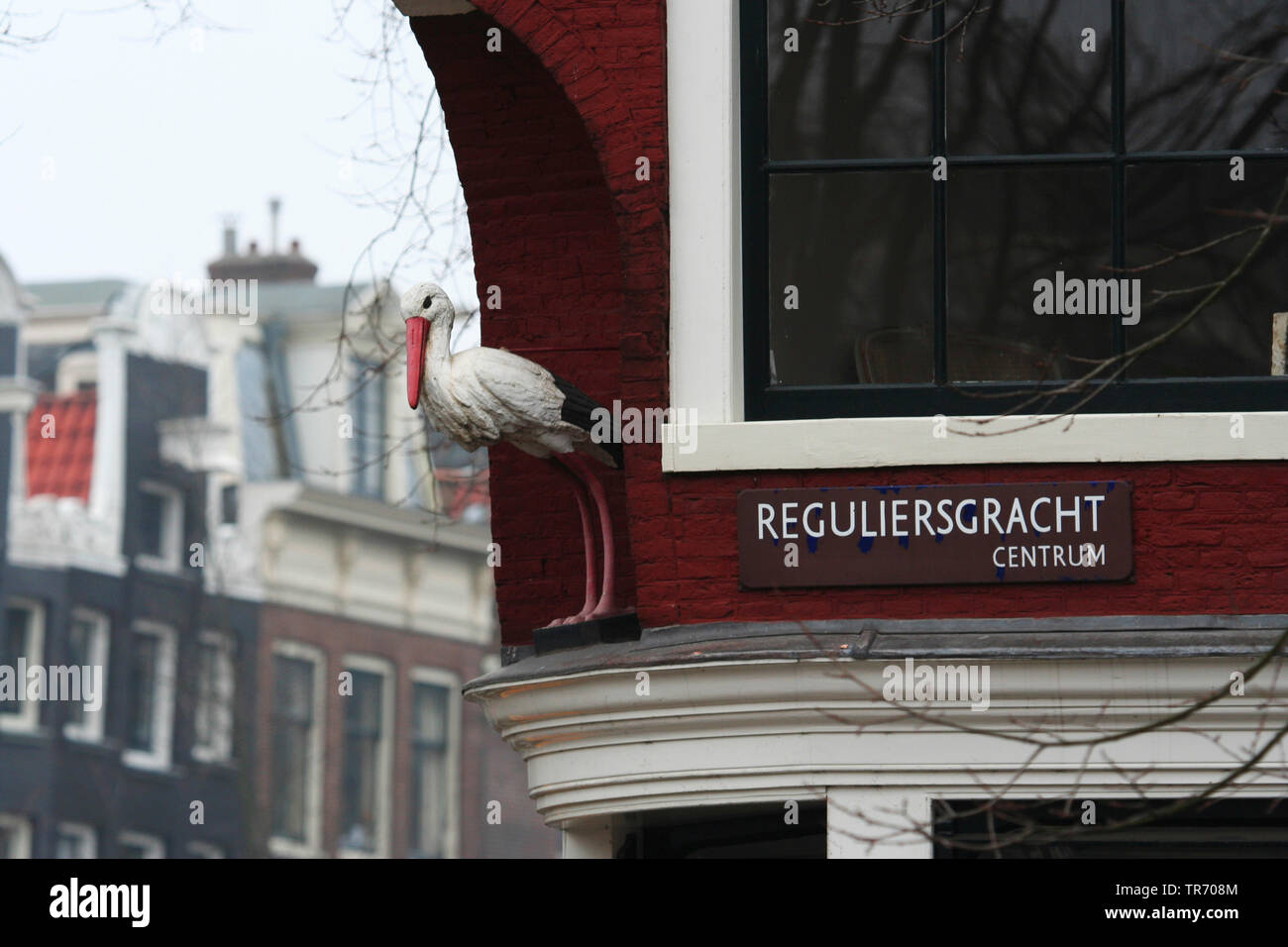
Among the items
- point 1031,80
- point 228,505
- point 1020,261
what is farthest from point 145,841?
point 1031,80

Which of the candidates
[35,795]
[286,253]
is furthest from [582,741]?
[286,253]

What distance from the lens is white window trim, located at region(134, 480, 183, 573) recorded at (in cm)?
4262

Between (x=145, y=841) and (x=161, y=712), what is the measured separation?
1.98 meters

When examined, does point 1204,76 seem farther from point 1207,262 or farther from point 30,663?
point 30,663

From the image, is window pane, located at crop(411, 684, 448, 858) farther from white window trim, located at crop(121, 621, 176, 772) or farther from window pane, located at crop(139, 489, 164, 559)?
window pane, located at crop(139, 489, 164, 559)

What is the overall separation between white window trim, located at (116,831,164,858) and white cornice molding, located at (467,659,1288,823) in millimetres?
30731

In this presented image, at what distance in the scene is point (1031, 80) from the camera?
11.6 m

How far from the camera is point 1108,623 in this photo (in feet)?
35.9

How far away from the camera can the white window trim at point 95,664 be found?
41.2 meters

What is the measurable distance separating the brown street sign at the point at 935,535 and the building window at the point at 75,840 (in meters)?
30.3

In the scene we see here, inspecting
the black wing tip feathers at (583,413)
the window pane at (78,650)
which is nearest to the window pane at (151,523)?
the window pane at (78,650)

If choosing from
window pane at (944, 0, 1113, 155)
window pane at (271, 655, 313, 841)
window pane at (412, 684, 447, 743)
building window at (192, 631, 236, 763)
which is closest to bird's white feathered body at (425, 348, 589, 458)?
window pane at (944, 0, 1113, 155)
